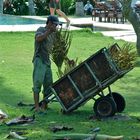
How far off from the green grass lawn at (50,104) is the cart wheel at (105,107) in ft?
0.65

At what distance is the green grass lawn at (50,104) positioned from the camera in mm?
7355

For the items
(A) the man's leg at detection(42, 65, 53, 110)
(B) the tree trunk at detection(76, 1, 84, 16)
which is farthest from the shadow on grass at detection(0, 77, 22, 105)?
(B) the tree trunk at detection(76, 1, 84, 16)

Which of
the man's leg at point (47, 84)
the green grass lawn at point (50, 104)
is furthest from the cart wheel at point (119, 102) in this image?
the man's leg at point (47, 84)

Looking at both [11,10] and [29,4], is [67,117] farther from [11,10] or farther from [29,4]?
[11,10]

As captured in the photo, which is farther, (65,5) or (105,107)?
(65,5)

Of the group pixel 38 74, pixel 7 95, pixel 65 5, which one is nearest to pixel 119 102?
pixel 38 74

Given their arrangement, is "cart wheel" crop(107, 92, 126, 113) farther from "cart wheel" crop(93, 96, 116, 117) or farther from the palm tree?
the palm tree

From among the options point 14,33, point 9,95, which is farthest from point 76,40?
point 9,95

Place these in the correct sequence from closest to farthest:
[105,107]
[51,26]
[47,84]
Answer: [105,107] < [51,26] < [47,84]

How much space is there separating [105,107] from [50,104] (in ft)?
5.62

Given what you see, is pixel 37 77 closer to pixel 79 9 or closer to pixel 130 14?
pixel 130 14

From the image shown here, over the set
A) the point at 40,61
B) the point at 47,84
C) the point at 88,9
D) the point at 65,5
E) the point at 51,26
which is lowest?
the point at 88,9

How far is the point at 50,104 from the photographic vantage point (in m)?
9.94

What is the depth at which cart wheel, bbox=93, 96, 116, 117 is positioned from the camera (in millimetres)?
8414
